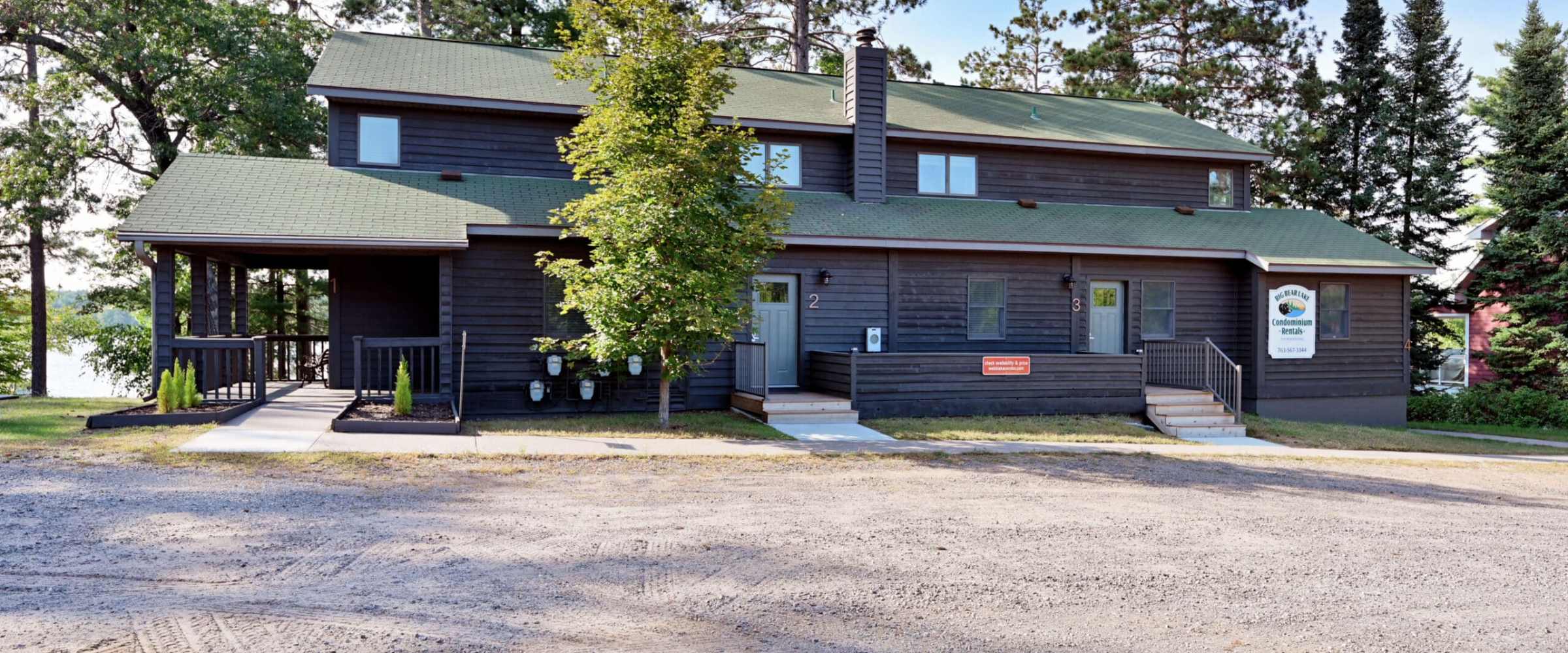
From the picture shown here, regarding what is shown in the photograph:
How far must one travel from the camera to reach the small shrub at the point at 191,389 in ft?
37.4

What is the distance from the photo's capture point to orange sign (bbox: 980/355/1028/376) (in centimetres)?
1448

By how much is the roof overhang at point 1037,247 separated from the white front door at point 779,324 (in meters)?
0.90

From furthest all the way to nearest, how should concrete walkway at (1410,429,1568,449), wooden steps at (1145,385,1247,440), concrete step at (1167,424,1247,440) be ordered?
concrete walkway at (1410,429,1568,449) → wooden steps at (1145,385,1247,440) → concrete step at (1167,424,1247,440)

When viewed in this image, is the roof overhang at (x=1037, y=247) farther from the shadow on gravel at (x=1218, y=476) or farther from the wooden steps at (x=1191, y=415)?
the shadow on gravel at (x=1218, y=476)

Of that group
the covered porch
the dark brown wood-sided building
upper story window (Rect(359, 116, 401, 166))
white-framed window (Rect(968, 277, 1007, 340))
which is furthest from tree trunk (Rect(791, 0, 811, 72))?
the covered porch

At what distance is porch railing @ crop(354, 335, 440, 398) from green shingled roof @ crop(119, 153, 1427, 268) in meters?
1.40

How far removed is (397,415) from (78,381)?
18.0 meters

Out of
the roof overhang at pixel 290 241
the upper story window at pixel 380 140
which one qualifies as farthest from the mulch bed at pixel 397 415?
the upper story window at pixel 380 140

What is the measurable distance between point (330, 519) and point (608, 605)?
9.29ft

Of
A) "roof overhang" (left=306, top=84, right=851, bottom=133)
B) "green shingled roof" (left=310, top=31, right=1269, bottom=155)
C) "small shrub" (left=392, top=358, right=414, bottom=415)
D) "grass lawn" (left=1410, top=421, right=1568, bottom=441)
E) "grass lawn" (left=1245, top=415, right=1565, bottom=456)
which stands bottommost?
"grass lawn" (left=1410, top=421, right=1568, bottom=441)

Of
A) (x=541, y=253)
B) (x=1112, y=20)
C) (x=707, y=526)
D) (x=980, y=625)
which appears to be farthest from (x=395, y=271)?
(x=1112, y=20)

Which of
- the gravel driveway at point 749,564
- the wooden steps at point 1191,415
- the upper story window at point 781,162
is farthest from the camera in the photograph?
the upper story window at point 781,162

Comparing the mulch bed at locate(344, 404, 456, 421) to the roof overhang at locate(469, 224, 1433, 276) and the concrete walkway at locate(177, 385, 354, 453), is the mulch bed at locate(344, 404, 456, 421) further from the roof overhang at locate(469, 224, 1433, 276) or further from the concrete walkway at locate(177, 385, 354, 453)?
the roof overhang at locate(469, 224, 1433, 276)

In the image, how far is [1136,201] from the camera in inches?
737
